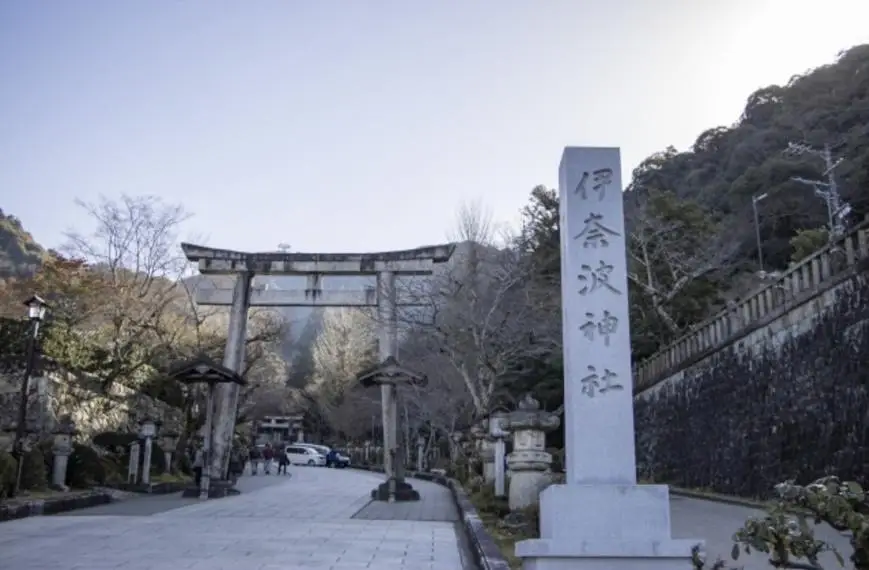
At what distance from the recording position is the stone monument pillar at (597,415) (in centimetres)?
466

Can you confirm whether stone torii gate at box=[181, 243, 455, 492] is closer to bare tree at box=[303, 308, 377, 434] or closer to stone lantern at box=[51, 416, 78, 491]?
stone lantern at box=[51, 416, 78, 491]

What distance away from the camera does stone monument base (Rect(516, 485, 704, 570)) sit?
4641mm

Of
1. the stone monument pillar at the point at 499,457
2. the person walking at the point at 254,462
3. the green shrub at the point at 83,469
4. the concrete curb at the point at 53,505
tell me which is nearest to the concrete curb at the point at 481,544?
the stone monument pillar at the point at 499,457

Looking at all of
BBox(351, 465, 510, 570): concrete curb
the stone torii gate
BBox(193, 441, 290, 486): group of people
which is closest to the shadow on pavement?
the stone torii gate

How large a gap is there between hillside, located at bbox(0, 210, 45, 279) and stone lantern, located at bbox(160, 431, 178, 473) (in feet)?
83.7

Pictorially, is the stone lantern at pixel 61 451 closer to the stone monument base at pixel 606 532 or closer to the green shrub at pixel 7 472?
the green shrub at pixel 7 472

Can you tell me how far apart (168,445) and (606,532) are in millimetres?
18919

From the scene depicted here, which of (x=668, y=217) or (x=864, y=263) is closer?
(x=864, y=263)

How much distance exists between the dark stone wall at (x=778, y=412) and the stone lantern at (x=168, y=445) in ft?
49.3

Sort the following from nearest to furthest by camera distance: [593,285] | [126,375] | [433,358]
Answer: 1. [593,285]
2. [126,375]
3. [433,358]

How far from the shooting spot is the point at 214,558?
770 cm

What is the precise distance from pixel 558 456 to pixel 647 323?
582 inches

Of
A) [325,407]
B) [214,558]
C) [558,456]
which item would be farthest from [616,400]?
[325,407]

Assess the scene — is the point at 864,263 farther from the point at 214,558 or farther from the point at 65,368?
the point at 65,368
